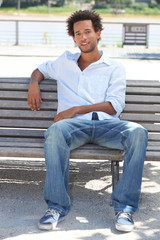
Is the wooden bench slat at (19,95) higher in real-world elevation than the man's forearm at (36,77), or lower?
lower

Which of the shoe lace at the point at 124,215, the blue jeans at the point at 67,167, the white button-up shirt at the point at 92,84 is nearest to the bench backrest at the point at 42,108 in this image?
the white button-up shirt at the point at 92,84

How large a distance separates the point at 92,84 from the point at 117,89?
0.25 metres

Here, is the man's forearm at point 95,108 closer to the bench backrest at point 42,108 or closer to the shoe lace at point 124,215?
the bench backrest at point 42,108

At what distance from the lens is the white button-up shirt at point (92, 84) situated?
15.3 ft

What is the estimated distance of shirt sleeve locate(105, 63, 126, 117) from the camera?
4.59m

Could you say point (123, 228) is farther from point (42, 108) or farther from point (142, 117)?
point (42, 108)

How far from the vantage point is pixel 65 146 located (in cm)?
412

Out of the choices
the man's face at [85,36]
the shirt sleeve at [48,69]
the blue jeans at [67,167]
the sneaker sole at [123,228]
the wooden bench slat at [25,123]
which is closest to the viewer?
the sneaker sole at [123,228]

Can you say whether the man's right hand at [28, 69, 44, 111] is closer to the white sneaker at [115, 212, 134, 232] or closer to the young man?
the young man

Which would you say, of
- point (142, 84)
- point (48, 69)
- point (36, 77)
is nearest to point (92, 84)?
point (48, 69)

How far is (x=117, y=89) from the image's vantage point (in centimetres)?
464

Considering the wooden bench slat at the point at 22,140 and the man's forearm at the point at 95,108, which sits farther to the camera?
the wooden bench slat at the point at 22,140

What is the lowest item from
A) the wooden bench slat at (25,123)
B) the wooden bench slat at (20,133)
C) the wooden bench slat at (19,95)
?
the wooden bench slat at (20,133)

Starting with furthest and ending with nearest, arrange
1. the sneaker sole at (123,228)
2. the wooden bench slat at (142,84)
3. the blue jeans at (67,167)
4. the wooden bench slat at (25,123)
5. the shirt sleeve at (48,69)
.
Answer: the wooden bench slat at (142,84), the wooden bench slat at (25,123), the shirt sleeve at (48,69), the blue jeans at (67,167), the sneaker sole at (123,228)
